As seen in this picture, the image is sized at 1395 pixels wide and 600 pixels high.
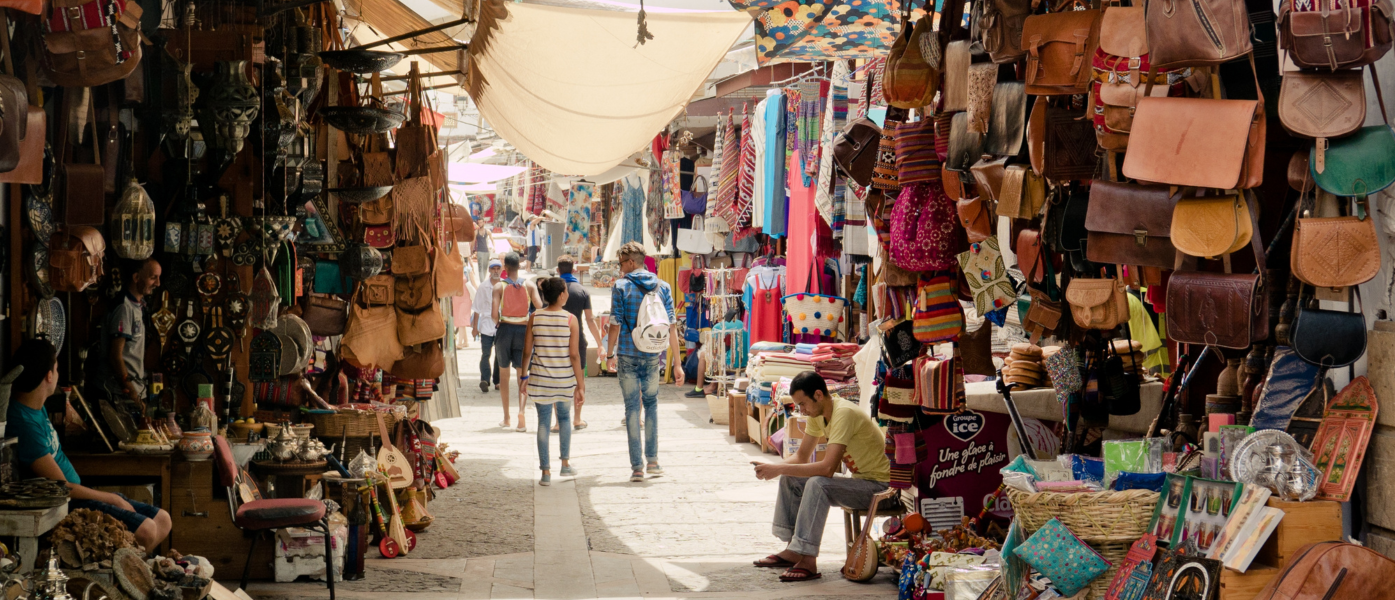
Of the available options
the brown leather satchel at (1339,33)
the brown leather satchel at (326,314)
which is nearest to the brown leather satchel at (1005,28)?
the brown leather satchel at (1339,33)

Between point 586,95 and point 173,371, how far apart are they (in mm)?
3331

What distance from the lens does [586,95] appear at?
8352mm

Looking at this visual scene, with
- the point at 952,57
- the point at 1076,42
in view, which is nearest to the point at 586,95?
the point at 952,57

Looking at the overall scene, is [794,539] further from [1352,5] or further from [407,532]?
[1352,5]

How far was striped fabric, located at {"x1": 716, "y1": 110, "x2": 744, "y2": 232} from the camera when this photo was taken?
12.7 m

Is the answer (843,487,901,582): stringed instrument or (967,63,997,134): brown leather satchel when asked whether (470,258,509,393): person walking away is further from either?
(967,63,997,134): brown leather satchel

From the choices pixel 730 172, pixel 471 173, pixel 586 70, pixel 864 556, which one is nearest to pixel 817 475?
pixel 864 556

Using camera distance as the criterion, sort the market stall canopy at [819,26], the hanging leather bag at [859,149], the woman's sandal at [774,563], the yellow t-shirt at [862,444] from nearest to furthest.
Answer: the hanging leather bag at [859,149]
the market stall canopy at [819,26]
the yellow t-shirt at [862,444]
the woman's sandal at [774,563]

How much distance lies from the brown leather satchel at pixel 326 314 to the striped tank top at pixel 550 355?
174cm

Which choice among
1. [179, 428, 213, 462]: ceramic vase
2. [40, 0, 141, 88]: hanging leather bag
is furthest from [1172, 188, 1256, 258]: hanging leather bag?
[179, 428, 213, 462]: ceramic vase

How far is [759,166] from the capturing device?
11.6 m

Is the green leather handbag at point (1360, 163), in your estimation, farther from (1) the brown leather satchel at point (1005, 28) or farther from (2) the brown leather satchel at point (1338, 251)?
(1) the brown leather satchel at point (1005, 28)

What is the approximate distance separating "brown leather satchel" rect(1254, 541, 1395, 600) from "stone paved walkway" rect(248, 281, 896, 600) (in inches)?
124

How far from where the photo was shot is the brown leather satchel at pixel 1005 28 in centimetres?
437
